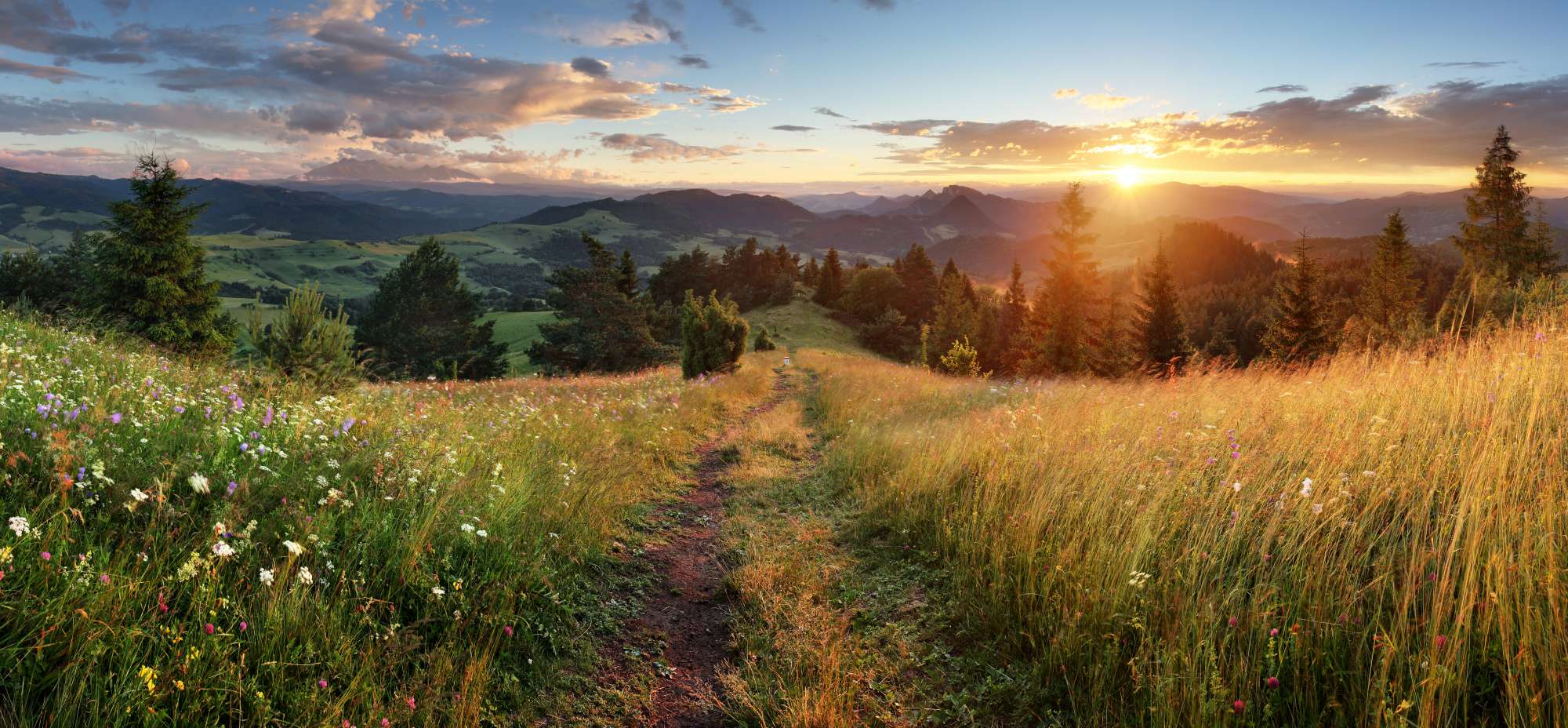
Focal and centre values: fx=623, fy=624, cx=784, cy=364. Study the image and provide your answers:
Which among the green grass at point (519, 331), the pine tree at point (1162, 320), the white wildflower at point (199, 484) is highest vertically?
the white wildflower at point (199, 484)

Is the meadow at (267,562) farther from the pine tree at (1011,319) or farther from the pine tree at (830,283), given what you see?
the pine tree at (830,283)

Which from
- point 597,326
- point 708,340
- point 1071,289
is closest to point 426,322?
point 597,326

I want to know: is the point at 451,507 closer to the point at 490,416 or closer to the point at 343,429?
the point at 343,429

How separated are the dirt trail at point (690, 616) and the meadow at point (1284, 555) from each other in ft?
3.04

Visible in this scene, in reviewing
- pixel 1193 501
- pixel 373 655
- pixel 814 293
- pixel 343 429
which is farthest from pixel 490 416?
pixel 814 293

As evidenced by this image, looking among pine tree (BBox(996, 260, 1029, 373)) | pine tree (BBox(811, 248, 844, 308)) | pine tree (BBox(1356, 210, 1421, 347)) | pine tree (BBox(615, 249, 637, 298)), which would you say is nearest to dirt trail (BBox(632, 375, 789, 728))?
pine tree (BBox(615, 249, 637, 298))

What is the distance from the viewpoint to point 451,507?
4.27 meters

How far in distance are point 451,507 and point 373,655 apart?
141cm

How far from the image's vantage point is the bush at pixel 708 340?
2195cm

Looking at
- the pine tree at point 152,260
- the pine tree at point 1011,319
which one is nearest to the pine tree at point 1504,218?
the pine tree at point 1011,319

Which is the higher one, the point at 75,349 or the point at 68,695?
the point at 75,349

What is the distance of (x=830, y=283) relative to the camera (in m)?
81.8

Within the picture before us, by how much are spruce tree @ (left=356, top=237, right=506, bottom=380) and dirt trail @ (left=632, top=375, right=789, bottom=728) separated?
164 feet

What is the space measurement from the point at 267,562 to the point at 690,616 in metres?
2.61
